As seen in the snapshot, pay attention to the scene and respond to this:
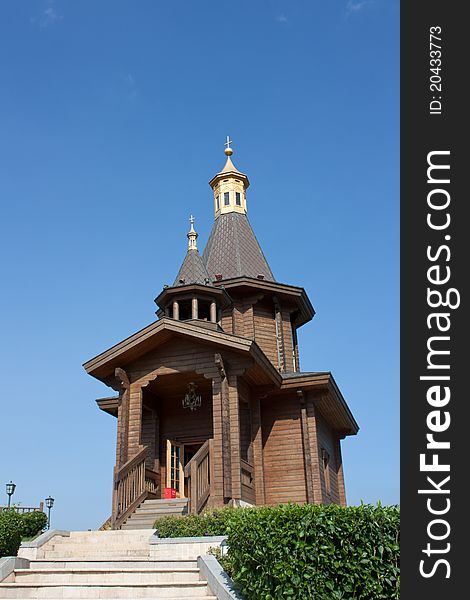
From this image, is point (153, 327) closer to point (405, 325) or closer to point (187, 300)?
point (187, 300)

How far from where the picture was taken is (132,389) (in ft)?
48.4

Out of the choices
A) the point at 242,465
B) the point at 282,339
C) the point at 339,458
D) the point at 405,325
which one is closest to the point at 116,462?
the point at 242,465

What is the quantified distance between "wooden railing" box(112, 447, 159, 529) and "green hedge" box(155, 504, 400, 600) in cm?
709

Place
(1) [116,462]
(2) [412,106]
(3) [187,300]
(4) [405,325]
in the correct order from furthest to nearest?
(3) [187,300]
(1) [116,462]
(2) [412,106]
(4) [405,325]

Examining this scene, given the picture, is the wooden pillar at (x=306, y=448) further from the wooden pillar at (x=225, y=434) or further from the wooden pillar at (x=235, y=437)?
the wooden pillar at (x=225, y=434)

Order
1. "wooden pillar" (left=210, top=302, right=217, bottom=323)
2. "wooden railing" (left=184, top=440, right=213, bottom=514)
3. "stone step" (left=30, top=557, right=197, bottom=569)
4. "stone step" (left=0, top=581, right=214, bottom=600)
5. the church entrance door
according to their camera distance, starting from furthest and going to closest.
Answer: "wooden pillar" (left=210, top=302, right=217, bottom=323), the church entrance door, "wooden railing" (left=184, top=440, right=213, bottom=514), "stone step" (left=30, top=557, right=197, bottom=569), "stone step" (left=0, top=581, right=214, bottom=600)

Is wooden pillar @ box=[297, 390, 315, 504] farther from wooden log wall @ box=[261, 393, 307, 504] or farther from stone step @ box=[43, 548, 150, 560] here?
stone step @ box=[43, 548, 150, 560]

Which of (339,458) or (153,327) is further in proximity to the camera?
(339,458)

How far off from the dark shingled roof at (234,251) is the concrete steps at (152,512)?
879 cm

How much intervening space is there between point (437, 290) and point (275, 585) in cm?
345

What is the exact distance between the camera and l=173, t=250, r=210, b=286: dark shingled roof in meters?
18.8

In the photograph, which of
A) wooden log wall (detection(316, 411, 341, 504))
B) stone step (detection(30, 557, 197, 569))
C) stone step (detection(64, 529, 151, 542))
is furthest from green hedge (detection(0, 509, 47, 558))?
wooden log wall (detection(316, 411, 341, 504))

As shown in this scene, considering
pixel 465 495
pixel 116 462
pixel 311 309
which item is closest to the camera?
pixel 465 495

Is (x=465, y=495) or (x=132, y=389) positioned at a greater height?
(x=132, y=389)
